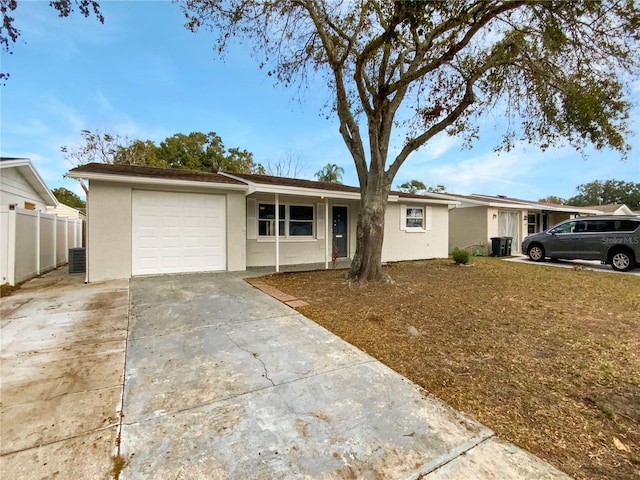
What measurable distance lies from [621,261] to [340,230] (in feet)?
31.0

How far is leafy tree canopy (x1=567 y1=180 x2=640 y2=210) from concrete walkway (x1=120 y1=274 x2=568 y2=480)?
190 ft

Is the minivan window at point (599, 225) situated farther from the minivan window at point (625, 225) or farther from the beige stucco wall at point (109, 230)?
the beige stucco wall at point (109, 230)

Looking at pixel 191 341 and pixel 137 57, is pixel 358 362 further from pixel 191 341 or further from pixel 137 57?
pixel 137 57

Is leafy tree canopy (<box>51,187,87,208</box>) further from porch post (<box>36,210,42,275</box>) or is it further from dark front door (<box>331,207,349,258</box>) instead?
dark front door (<box>331,207,349,258</box>)

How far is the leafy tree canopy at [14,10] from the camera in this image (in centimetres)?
582

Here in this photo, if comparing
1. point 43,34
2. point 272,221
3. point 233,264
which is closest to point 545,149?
point 272,221

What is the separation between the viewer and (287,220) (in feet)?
34.5

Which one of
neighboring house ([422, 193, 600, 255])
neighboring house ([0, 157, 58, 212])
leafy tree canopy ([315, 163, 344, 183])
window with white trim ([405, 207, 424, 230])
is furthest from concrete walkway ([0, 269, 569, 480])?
leafy tree canopy ([315, 163, 344, 183])

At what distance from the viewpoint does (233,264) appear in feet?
29.5

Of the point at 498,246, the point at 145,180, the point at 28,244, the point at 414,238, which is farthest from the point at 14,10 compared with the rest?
the point at 498,246

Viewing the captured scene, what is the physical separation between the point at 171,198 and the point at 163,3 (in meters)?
4.55

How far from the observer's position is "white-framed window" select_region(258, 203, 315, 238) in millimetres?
10227

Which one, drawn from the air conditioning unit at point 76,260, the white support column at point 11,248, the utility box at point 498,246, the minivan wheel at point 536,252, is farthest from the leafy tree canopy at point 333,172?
the white support column at point 11,248

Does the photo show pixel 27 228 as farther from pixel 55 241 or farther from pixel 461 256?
pixel 461 256
